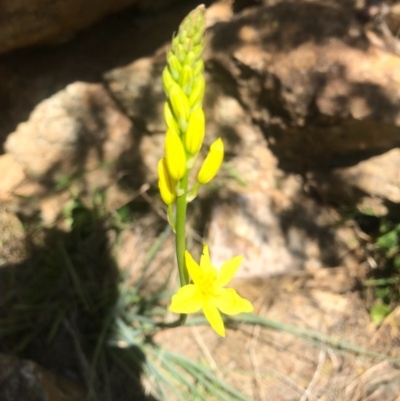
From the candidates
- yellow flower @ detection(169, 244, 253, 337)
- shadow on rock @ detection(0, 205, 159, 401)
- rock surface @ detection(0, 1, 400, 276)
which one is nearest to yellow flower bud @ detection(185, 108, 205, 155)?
yellow flower @ detection(169, 244, 253, 337)

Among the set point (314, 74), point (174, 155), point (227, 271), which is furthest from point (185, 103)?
point (314, 74)

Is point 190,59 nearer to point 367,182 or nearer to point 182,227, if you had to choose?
point 182,227

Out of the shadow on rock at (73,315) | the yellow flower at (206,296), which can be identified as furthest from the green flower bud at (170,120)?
the shadow on rock at (73,315)

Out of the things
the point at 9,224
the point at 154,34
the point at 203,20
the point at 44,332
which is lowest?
Answer: the point at 44,332

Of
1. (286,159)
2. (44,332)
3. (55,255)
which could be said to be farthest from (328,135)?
(44,332)

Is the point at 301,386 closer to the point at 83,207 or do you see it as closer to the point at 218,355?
the point at 218,355

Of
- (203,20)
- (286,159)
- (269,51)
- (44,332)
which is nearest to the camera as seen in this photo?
(203,20)

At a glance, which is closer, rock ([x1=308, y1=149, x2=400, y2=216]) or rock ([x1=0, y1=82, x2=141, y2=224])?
rock ([x1=308, y1=149, x2=400, y2=216])

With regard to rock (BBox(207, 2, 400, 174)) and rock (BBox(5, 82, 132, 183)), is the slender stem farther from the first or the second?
rock (BBox(5, 82, 132, 183))
